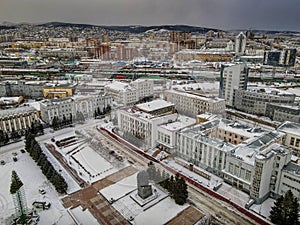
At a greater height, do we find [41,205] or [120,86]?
[120,86]

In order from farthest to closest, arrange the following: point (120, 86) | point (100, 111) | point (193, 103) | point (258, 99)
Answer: point (120, 86) < point (100, 111) < point (258, 99) < point (193, 103)

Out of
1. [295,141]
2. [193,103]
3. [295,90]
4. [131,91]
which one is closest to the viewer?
[295,141]

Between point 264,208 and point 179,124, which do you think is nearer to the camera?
point 264,208

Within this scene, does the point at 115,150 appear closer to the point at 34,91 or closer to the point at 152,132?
the point at 152,132

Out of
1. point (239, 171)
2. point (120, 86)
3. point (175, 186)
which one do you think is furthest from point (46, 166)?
point (120, 86)

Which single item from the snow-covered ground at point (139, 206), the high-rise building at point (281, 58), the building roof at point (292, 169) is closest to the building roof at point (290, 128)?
the building roof at point (292, 169)

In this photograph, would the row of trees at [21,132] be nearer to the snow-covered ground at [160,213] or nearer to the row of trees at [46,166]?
the row of trees at [46,166]

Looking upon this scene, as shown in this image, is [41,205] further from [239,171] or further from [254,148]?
[254,148]
